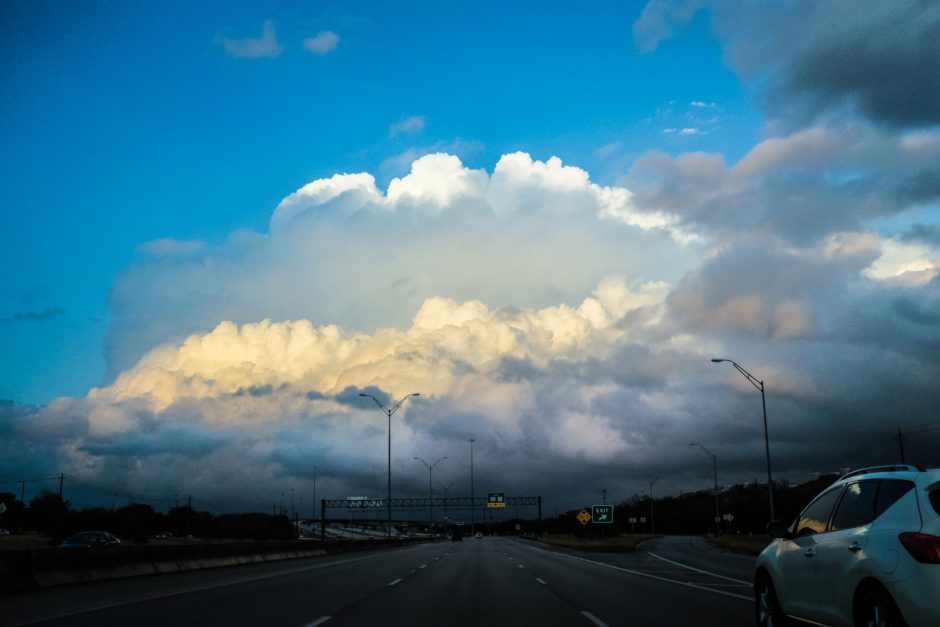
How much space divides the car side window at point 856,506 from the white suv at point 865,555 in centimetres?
1

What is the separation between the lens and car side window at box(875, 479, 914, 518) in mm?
7164

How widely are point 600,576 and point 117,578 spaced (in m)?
14.2

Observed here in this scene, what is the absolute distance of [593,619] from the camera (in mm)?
13641

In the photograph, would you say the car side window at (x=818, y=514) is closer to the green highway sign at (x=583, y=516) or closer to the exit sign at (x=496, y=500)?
the green highway sign at (x=583, y=516)

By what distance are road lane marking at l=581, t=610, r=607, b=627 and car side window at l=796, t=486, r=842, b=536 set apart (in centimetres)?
462

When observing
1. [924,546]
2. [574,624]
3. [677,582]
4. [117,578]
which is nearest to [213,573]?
[117,578]

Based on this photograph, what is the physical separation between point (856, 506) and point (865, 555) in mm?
819

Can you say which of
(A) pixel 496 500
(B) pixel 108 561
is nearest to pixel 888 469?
(B) pixel 108 561

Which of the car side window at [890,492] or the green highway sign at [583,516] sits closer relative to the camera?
the car side window at [890,492]

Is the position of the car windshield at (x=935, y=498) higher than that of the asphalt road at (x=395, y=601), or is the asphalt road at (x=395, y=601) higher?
the car windshield at (x=935, y=498)

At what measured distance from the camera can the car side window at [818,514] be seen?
28.0ft

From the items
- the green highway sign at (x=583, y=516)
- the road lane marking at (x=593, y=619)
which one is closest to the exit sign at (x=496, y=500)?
the green highway sign at (x=583, y=516)

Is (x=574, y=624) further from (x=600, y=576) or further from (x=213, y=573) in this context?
(x=213, y=573)

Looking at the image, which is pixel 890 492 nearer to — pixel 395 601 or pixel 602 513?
pixel 395 601
